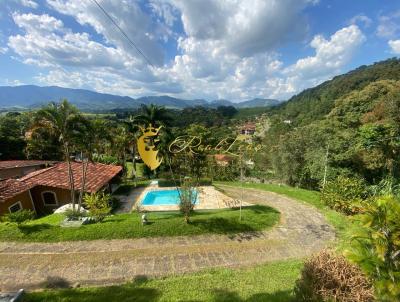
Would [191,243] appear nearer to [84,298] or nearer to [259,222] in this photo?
[259,222]

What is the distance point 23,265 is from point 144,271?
402 cm

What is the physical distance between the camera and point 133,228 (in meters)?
10.2

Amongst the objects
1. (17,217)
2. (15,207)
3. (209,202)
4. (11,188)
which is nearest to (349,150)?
(209,202)

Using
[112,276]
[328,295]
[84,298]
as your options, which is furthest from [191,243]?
[328,295]

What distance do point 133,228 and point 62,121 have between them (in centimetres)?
640

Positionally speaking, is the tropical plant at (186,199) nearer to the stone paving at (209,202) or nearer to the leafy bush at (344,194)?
the stone paving at (209,202)

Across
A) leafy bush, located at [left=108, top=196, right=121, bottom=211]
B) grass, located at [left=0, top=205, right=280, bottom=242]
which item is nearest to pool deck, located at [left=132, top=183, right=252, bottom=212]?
leafy bush, located at [left=108, top=196, right=121, bottom=211]

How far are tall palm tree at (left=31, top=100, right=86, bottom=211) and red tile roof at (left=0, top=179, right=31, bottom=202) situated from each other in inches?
197

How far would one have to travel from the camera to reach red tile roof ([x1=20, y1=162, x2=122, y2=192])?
1593cm

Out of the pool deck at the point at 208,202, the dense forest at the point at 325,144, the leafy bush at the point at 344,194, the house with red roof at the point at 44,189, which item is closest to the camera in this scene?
the leafy bush at the point at 344,194

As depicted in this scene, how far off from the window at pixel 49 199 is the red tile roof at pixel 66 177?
2.86 feet

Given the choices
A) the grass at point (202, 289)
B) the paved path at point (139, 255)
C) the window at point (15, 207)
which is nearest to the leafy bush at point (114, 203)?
the window at point (15, 207)

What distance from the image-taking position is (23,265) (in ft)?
25.6

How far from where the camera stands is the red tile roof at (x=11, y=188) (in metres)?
13.6
